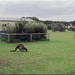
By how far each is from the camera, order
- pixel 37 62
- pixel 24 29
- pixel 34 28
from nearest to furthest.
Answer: pixel 37 62 → pixel 24 29 → pixel 34 28

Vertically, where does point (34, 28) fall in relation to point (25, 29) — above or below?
above

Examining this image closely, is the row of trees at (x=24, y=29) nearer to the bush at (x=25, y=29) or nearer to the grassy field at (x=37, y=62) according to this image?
the bush at (x=25, y=29)

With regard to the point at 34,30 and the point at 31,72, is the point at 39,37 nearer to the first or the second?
the point at 34,30

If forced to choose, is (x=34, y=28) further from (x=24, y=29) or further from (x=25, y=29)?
(x=24, y=29)

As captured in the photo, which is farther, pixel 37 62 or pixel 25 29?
pixel 25 29

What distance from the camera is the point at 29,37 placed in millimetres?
23984

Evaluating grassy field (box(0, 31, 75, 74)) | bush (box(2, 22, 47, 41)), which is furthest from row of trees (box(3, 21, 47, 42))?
grassy field (box(0, 31, 75, 74))

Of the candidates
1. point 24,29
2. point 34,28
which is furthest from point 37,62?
point 34,28

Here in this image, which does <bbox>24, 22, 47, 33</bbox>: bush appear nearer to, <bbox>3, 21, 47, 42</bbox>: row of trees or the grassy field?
<bbox>3, 21, 47, 42</bbox>: row of trees

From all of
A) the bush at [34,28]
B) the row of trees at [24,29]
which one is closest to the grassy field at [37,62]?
the row of trees at [24,29]

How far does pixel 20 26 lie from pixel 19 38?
6.32 ft

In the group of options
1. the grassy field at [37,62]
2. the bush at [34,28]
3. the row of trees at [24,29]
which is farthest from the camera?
the bush at [34,28]

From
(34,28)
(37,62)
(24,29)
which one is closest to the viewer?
(37,62)

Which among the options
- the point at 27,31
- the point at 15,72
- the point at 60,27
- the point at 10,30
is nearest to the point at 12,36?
the point at 10,30
